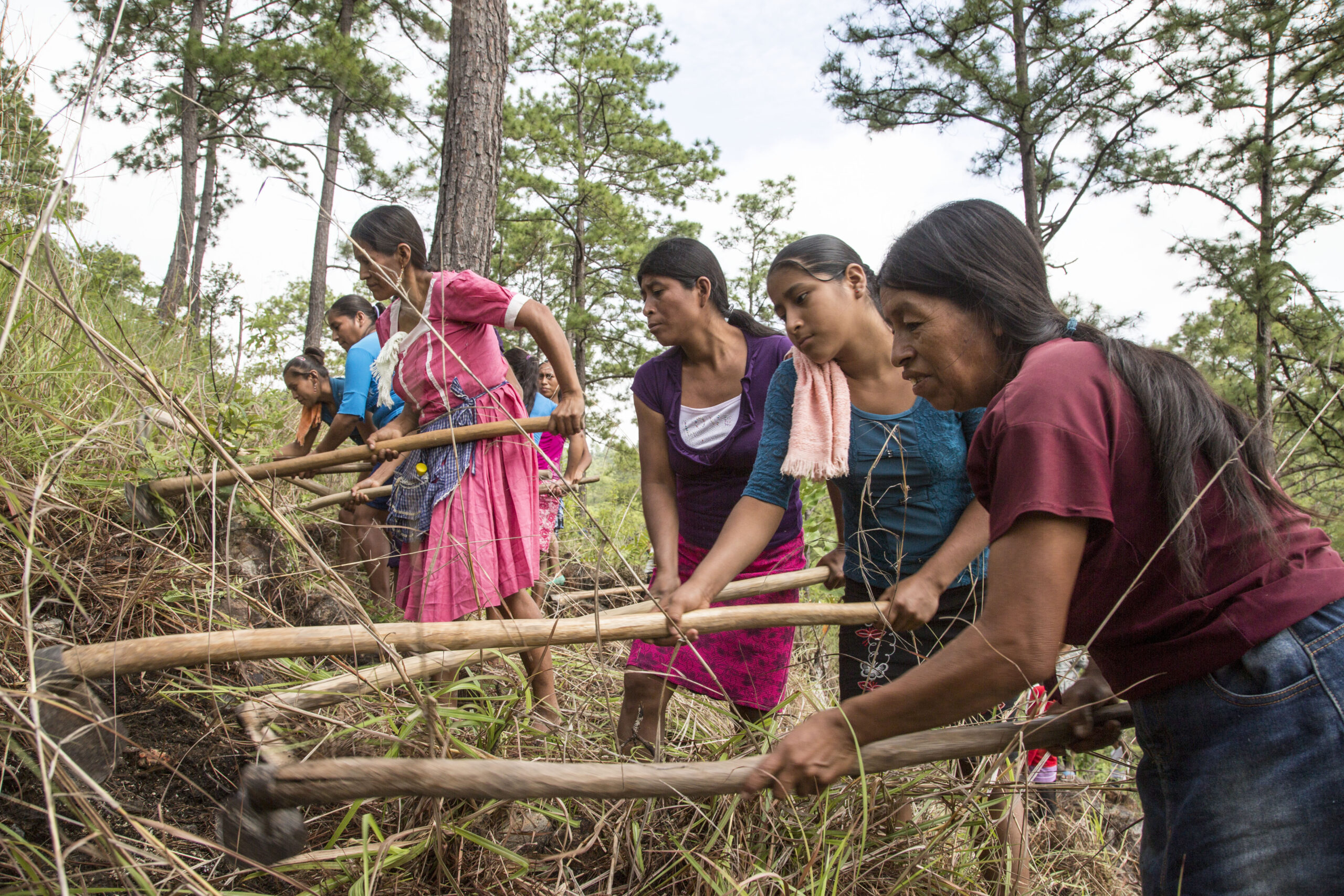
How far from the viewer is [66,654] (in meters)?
1.55

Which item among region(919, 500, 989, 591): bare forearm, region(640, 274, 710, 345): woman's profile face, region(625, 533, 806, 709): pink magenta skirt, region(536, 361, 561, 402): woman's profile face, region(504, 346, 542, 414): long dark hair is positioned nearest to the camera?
region(919, 500, 989, 591): bare forearm

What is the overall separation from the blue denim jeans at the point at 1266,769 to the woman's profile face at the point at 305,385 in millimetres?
4582

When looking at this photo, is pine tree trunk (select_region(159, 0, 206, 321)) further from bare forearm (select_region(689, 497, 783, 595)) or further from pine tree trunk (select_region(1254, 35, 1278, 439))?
pine tree trunk (select_region(1254, 35, 1278, 439))

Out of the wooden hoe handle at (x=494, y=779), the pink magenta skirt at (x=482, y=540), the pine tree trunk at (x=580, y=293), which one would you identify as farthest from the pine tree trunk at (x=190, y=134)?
the wooden hoe handle at (x=494, y=779)

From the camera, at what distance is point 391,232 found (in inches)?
114

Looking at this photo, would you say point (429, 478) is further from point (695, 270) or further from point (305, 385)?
point (305, 385)

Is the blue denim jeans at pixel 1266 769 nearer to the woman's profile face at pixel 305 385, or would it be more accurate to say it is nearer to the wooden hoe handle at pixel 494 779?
the wooden hoe handle at pixel 494 779

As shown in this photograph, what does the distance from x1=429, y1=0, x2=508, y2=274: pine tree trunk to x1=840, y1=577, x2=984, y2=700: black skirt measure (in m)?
3.25

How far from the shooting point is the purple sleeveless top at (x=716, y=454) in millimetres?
2531

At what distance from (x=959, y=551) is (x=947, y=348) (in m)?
0.90

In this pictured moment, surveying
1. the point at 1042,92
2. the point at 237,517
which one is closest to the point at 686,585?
the point at 237,517

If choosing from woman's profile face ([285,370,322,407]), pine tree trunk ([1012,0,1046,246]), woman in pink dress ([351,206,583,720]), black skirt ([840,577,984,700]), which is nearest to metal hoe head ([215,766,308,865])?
woman in pink dress ([351,206,583,720])

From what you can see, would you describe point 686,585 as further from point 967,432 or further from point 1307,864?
point 1307,864

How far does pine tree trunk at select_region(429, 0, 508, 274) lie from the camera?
453cm
